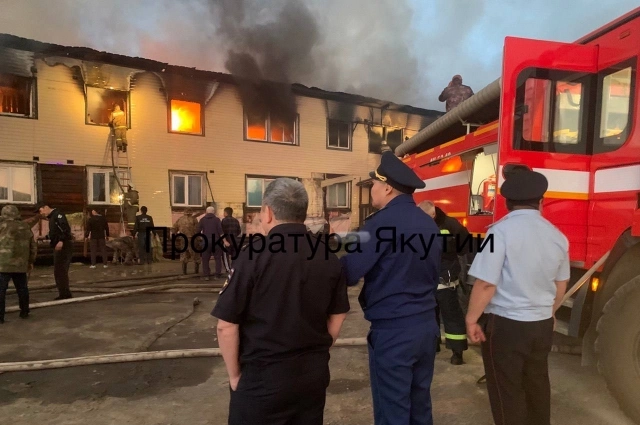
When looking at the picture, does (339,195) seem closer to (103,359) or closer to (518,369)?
(103,359)

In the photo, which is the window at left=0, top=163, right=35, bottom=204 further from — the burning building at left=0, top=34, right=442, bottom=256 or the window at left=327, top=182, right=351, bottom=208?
the window at left=327, top=182, right=351, bottom=208

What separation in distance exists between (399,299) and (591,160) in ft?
7.98

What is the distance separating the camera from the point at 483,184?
5.09 meters

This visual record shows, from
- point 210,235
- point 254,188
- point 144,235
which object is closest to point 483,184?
point 210,235

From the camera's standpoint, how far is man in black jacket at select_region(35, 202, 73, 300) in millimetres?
6648

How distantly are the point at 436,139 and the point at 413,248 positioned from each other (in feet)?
16.3

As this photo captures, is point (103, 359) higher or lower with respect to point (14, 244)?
lower

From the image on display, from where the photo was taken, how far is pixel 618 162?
322 cm

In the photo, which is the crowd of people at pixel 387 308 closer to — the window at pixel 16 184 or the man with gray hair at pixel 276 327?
the man with gray hair at pixel 276 327

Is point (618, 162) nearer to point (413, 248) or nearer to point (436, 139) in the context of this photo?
point (413, 248)

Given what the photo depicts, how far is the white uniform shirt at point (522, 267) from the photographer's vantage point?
2.35m

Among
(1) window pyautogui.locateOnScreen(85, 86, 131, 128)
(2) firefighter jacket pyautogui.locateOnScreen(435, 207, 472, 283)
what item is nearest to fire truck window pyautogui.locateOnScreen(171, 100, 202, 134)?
(1) window pyautogui.locateOnScreen(85, 86, 131, 128)

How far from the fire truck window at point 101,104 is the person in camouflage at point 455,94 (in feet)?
35.6

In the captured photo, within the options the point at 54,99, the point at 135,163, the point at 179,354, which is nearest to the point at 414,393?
the point at 179,354
